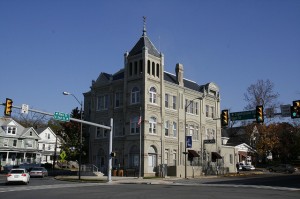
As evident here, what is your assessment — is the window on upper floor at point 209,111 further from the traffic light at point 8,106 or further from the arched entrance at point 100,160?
the traffic light at point 8,106

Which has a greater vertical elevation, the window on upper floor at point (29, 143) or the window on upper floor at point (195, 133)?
the window on upper floor at point (195, 133)

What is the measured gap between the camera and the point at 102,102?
177 feet

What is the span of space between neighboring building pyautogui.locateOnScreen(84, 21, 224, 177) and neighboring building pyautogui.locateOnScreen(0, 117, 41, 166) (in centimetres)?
2948

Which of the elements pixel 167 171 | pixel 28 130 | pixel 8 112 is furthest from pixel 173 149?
pixel 28 130

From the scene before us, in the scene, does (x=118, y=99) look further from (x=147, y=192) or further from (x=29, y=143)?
(x=29, y=143)

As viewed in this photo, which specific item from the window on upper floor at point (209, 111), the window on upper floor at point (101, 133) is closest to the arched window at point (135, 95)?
the window on upper floor at point (101, 133)

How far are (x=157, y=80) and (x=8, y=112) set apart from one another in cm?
2653

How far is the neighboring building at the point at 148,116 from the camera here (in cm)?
4738

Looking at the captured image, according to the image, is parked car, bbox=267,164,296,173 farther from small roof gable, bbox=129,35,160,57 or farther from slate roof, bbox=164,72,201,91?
small roof gable, bbox=129,35,160,57

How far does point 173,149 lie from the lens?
5112cm

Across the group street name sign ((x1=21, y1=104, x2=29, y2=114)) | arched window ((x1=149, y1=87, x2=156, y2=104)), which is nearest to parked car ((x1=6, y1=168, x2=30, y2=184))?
street name sign ((x1=21, y1=104, x2=29, y2=114))

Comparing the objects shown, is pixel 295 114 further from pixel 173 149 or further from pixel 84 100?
pixel 84 100

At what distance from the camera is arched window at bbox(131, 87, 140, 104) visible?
48.5 m

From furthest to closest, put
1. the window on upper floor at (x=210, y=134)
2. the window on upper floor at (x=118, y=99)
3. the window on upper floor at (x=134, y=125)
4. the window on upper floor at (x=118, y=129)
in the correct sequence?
the window on upper floor at (x=210, y=134) → the window on upper floor at (x=118, y=99) → the window on upper floor at (x=118, y=129) → the window on upper floor at (x=134, y=125)
